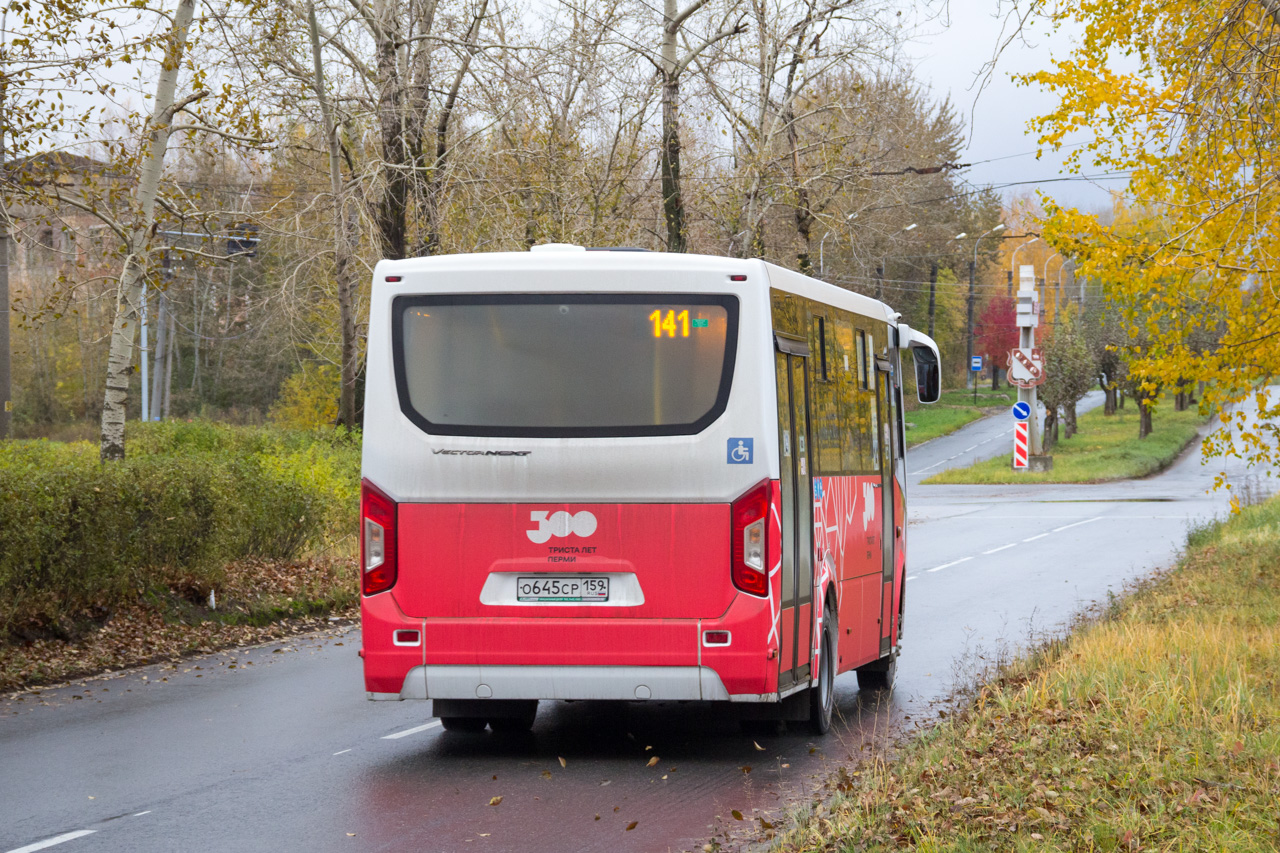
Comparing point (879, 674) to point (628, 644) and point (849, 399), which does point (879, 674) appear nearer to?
point (849, 399)

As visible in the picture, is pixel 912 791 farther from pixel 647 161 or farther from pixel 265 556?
pixel 647 161

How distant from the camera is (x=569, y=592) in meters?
8.38

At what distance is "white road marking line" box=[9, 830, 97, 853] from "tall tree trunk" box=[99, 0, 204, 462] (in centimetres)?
913

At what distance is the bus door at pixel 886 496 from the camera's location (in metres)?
11.9

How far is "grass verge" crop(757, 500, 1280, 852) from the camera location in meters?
6.01

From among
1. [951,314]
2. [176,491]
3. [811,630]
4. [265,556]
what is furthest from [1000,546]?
[951,314]

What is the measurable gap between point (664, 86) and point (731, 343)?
17841 millimetres

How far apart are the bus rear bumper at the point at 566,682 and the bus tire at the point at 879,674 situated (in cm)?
418

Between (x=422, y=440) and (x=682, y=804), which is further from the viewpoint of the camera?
(x=422, y=440)

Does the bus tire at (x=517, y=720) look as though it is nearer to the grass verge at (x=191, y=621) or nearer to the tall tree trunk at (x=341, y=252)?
the grass verge at (x=191, y=621)

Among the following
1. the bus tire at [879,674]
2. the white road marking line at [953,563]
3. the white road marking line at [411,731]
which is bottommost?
the white road marking line at [953,563]

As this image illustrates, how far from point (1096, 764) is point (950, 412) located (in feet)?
275

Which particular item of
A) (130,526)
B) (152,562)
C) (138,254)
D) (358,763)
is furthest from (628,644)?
(138,254)

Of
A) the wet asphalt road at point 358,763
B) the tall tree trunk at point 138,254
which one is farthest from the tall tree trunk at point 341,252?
the wet asphalt road at point 358,763
